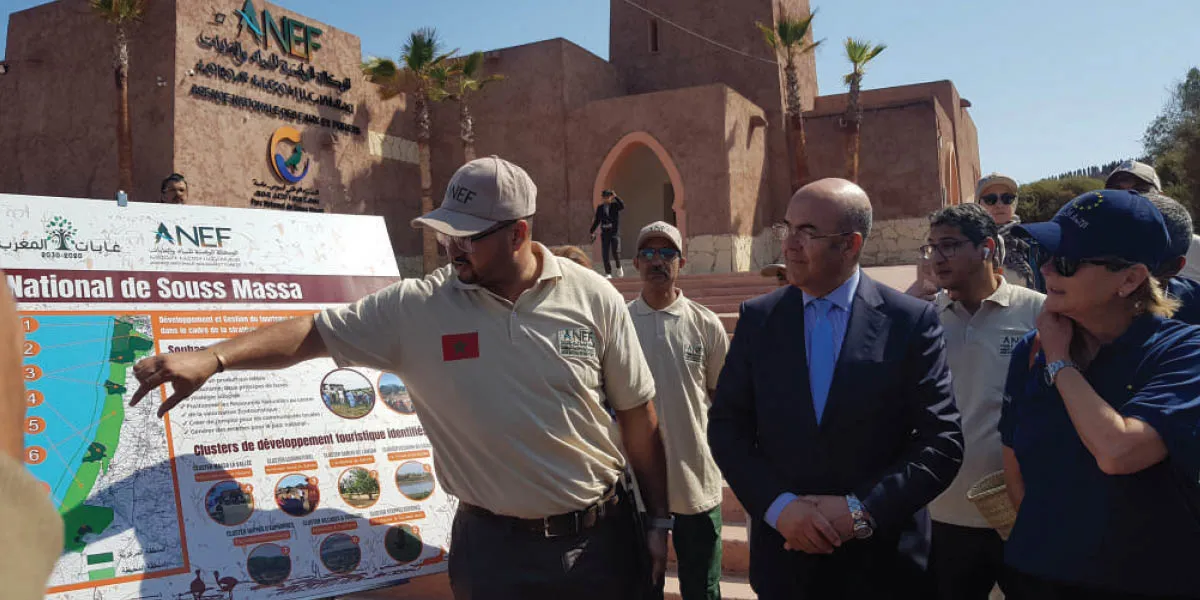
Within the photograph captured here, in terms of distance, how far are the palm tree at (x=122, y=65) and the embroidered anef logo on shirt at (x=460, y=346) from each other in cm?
1506

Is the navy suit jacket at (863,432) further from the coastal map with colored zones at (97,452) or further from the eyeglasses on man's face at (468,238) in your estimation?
the coastal map with colored zones at (97,452)

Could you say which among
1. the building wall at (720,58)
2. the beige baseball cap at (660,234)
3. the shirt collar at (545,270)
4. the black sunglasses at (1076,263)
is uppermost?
the building wall at (720,58)

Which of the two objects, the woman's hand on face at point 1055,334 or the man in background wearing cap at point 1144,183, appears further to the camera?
the man in background wearing cap at point 1144,183

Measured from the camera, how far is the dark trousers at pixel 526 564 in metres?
2.46

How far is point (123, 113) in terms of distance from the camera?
48.7 feet

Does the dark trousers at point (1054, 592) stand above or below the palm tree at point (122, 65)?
below

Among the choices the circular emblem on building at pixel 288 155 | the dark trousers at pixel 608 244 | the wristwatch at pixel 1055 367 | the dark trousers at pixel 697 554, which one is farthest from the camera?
the circular emblem on building at pixel 288 155

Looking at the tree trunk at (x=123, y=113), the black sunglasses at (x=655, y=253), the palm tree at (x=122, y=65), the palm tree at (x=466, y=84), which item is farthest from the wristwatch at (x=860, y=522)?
the palm tree at (x=466, y=84)

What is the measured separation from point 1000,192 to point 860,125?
610 inches

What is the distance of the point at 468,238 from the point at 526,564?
1.00 metres

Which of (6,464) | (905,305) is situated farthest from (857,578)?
(6,464)

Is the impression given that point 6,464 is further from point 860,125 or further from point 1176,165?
point 1176,165

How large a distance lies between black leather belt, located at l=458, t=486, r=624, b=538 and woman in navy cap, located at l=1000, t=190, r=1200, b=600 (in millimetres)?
1187

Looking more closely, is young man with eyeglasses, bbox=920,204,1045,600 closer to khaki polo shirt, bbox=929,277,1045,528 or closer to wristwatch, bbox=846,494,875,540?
khaki polo shirt, bbox=929,277,1045,528
